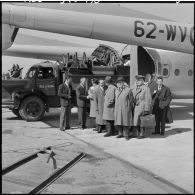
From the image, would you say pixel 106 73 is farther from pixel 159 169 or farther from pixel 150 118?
pixel 159 169

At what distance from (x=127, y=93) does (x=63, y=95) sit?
7.63 feet

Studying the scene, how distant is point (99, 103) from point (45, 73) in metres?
3.73

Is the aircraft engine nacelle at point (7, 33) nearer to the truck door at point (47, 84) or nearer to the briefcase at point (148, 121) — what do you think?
the truck door at point (47, 84)

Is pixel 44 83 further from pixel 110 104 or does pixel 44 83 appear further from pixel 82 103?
pixel 110 104

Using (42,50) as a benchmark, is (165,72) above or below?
below

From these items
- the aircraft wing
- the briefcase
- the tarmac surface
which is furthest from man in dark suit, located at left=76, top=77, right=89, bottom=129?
the aircraft wing

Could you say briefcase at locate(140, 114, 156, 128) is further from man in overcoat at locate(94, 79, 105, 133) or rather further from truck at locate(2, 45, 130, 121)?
truck at locate(2, 45, 130, 121)

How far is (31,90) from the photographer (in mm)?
12789

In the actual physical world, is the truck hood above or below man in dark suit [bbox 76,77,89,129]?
above

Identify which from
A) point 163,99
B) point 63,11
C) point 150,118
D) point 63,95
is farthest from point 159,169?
point 63,95

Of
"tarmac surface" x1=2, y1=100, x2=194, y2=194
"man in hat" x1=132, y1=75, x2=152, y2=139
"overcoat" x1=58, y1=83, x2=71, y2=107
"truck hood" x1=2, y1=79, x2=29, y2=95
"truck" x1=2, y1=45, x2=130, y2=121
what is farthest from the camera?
"truck hood" x1=2, y1=79, x2=29, y2=95

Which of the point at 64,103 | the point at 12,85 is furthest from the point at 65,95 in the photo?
the point at 12,85

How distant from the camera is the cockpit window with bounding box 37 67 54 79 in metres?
A: 13.2

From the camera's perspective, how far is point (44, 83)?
13.0 metres
